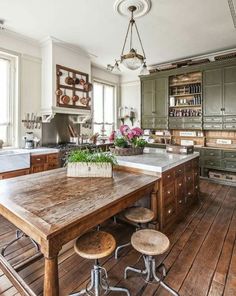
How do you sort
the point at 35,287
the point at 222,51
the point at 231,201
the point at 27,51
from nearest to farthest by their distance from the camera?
the point at 35,287, the point at 231,201, the point at 27,51, the point at 222,51

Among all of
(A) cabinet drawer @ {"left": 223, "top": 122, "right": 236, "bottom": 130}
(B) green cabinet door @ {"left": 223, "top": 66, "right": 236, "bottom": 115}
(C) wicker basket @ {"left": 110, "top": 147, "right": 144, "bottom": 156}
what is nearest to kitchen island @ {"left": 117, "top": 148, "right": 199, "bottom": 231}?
(C) wicker basket @ {"left": 110, "top": 147, "right": 144, "bottom": 156}

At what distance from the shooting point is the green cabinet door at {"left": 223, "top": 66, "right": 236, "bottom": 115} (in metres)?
4.48

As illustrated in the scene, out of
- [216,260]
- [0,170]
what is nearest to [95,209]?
[216,260]

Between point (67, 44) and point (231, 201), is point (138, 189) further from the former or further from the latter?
point (67, 44)

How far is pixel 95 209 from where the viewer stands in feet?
4.52

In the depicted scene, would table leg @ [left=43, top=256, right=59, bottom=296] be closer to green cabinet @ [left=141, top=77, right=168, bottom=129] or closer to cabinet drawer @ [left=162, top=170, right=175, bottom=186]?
cabinet drawer @ [left=162, top=170, right=175, bottom=186]

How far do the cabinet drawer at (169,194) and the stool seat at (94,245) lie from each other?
3.48ft

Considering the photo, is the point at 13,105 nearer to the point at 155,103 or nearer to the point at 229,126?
the point at 155,103

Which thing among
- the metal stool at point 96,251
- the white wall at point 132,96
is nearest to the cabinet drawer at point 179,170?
the metal stool at point 96,251

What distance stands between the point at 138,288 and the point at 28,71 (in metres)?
4.29

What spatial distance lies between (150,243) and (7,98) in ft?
12.9

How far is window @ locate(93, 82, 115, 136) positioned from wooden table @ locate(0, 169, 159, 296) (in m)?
4.10

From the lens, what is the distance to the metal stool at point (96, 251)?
1399 mm

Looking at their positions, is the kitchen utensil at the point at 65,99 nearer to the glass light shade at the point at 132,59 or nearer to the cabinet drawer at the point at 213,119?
the glass light shade at the point at 132,59
